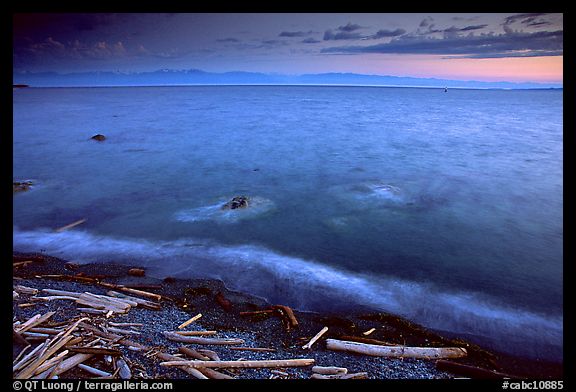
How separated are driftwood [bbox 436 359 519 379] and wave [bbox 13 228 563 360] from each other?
3.80ft

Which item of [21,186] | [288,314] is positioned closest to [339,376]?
[288,314]

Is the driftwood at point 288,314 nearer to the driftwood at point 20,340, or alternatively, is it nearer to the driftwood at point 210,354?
the driftwood at point 210,354

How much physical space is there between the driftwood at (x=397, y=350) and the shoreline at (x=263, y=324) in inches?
3.9

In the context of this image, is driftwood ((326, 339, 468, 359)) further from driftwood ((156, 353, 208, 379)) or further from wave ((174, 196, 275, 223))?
wave ((174, 196, 275, 223))

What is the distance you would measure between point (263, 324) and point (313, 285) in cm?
195

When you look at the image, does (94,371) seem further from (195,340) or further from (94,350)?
(195,340)

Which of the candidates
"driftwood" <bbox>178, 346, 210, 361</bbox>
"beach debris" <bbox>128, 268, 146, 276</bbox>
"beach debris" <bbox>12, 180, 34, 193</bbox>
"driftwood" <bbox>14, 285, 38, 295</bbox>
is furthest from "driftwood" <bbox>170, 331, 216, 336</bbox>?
"beach debris" <bbox>12, 180, 34, 193</bbox>

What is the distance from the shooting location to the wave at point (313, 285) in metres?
7.29

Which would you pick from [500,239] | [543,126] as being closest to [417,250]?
[500,239]

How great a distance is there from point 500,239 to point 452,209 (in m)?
2.42

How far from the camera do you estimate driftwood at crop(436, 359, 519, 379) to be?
18.9ft

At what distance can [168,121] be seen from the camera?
126ft

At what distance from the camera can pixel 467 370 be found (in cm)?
583
